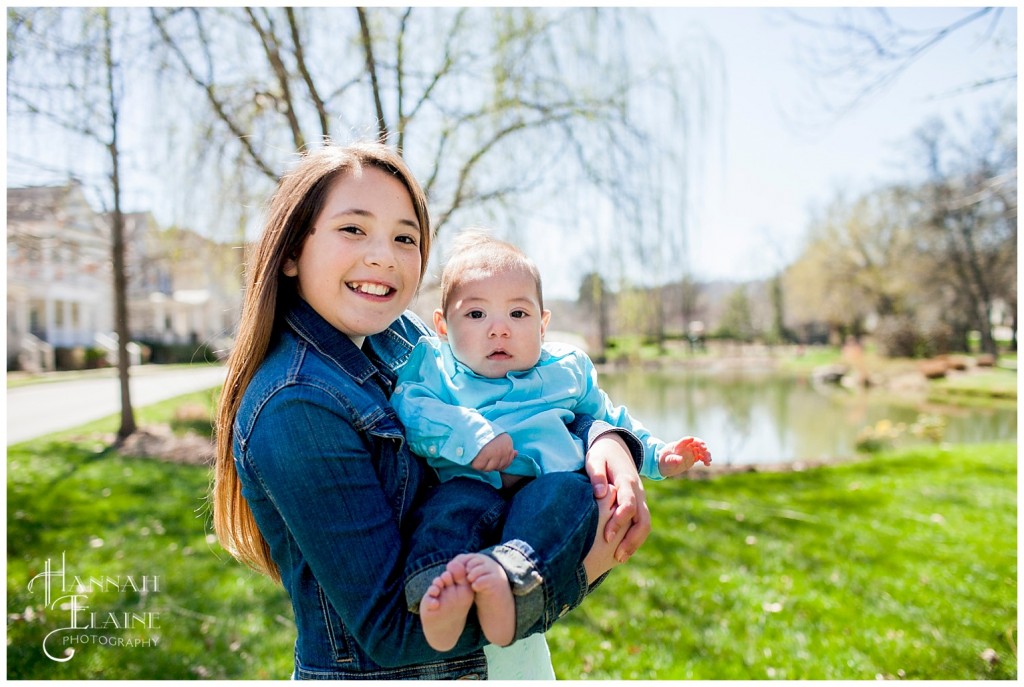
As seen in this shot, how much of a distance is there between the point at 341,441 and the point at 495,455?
24 centimetres

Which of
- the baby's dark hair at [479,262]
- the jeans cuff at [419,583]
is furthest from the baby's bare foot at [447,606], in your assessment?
the baby's dark hair at [479,262]

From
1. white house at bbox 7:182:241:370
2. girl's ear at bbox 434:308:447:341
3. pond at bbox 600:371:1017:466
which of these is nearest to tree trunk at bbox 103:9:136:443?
white house at bbox 7:182:241:370

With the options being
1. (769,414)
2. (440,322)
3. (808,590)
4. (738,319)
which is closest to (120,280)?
(808,590)

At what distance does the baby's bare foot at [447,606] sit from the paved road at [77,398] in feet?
26.0

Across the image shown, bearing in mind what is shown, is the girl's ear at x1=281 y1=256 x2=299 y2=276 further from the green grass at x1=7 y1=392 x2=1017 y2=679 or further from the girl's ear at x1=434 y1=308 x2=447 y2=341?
the green grass at x1=7 y1=392 x2=1017 y2=679

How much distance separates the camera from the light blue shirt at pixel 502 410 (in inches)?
45.5

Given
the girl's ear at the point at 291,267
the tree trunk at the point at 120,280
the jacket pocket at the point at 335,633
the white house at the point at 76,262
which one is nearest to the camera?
the jacket pocket at the point at 335,633

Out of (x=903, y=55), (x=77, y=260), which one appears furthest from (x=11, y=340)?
(x=903, y=55)

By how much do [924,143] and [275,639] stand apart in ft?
55.4

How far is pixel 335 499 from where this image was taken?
40.1 inches

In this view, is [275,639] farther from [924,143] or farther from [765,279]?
[765,279]

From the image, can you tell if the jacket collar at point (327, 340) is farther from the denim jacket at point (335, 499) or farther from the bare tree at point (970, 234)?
the bare tree at point (970, 234)

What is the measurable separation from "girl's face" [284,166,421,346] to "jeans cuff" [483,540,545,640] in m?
0.44

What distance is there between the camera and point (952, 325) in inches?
744
